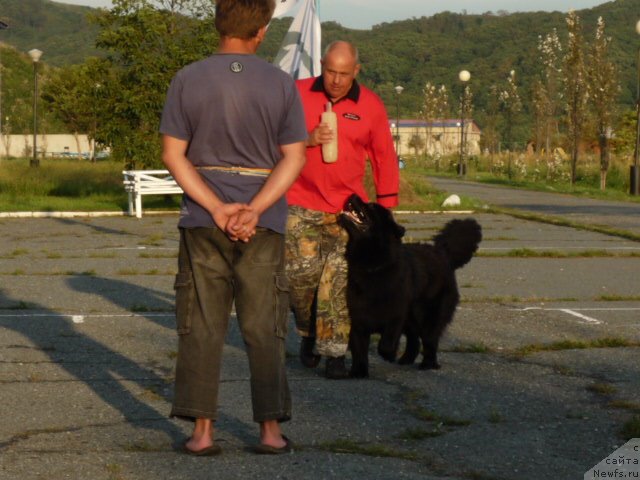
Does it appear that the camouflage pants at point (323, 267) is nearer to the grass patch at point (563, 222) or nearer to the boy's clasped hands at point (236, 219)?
the boy's clasped hands at point (236, 219)

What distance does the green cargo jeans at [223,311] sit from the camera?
503cm

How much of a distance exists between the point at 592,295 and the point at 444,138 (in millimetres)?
66821

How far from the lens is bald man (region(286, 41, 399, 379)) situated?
7.19 meters

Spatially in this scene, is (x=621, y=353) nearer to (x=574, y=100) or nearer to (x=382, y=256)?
(x=382, y=256)

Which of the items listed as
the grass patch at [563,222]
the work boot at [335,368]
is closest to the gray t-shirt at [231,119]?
the work boot at [335,368]

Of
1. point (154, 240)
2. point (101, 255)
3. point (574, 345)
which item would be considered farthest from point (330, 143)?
point (154, 240)

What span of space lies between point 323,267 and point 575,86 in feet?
114

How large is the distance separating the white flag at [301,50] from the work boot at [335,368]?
154 inches

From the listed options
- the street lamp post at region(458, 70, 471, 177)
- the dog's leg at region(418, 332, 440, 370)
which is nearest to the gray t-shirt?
the dog's leg at region(418, 332, 440, 370)

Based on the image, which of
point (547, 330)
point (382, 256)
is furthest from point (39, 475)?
point (547, 330)

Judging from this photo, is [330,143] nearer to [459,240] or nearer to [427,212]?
[459,240]

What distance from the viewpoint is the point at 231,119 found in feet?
16.3

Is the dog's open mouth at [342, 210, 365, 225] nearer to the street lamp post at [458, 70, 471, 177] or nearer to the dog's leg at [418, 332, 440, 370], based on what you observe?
the dog's leg at [418, 332, 440, 370]

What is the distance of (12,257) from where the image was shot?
50.3ft
